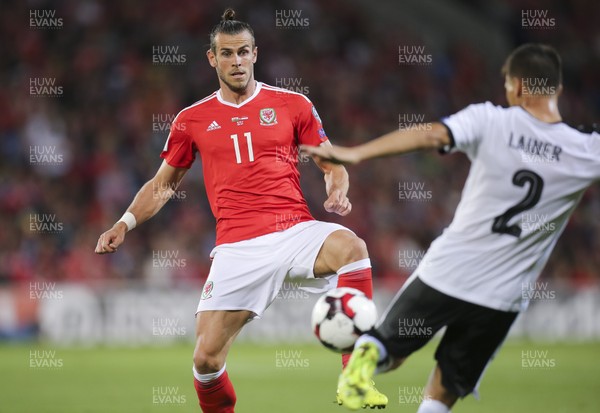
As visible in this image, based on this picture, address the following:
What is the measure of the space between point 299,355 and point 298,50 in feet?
25.4

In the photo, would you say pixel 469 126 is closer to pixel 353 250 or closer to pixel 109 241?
pixel 353 250

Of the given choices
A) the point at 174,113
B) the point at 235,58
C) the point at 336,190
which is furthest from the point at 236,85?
the point at 174,113

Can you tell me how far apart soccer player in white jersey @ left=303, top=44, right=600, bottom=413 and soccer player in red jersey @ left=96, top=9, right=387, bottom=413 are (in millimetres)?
1106

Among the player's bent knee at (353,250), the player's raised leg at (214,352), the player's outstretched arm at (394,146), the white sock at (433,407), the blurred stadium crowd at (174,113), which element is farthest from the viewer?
the blurred stadium crowd at (174,113)

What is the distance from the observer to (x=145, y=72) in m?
18.0

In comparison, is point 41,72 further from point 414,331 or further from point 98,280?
point 414,331

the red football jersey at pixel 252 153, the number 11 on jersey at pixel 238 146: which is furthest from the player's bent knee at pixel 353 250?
the number 11 on jersey at pixel 238 146

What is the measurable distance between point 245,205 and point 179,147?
70cm

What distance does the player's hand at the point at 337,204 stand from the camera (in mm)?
6160

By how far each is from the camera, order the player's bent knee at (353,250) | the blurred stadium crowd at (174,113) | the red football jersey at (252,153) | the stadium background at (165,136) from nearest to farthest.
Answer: the player's bent knee at (353,250) → the red football jersey at (252,153) → the stadium background at (165,136) → the blurred stadium crowd at (174,113)

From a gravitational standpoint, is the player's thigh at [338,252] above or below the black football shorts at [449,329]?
above

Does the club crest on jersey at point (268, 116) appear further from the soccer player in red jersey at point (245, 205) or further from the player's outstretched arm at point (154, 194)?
the player's outstretched arm at point (154, 194)

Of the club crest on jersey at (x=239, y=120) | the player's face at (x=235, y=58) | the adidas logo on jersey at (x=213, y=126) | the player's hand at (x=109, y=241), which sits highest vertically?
the player's face at (x=235, y=58)

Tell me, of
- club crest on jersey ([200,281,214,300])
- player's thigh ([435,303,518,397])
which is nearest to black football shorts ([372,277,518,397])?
player's thigh ([435,303,518,397])
